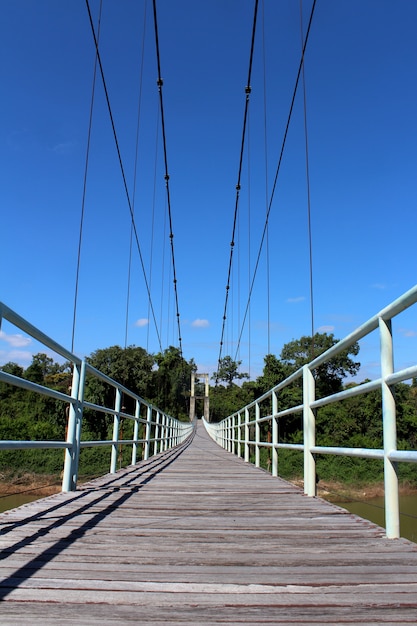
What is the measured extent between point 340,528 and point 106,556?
107 centimetres

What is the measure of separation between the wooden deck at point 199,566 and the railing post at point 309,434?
0.42 meters

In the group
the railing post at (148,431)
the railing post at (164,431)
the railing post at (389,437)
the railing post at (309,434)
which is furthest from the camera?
the railing post at (164,431)

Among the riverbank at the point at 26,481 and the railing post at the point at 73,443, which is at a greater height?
the railing post at the point at 73,443

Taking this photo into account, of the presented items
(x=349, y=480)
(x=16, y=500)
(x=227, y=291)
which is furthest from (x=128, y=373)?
(x=349, y=480)

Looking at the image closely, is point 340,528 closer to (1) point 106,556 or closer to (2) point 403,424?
(1) point 106,556

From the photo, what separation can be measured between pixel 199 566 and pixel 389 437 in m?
0.89

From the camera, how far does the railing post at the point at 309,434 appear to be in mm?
3096

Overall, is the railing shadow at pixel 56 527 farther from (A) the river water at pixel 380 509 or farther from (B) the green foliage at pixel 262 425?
→ (A) the river water at pixel 380 509

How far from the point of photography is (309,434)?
3113 mm

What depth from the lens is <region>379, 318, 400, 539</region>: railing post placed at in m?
1.89

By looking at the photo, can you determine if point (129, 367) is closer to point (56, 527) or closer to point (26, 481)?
point (26, 481)

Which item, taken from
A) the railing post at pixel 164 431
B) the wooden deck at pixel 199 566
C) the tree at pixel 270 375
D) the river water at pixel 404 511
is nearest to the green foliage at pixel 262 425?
the tree at pixel 270 375

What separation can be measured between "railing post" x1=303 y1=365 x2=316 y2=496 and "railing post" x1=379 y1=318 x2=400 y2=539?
1.14 metres

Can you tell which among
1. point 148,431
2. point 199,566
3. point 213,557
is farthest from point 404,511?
→ point 199,566
